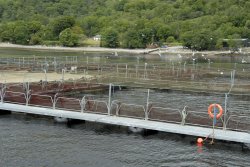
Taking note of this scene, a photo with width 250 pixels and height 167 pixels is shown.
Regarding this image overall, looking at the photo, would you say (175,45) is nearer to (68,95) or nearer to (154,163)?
(68,95)

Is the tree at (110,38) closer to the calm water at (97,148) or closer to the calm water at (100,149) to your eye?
the calm water at (97,148)

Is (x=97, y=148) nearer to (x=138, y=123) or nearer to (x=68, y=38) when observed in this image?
(x=138, y=123)

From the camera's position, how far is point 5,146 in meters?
24.5

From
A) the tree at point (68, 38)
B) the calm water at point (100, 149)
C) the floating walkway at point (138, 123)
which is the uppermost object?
the tree at point (68, 38)

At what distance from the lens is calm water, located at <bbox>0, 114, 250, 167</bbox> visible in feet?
73.0

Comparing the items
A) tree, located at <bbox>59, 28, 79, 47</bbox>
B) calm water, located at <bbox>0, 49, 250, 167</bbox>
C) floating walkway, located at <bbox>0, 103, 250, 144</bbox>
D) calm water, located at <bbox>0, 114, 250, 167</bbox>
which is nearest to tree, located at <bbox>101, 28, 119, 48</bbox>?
tree, located at <bbox>59, 28, 79, 47</bbox>

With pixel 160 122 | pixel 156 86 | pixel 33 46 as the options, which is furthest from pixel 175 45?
pixel 160 122

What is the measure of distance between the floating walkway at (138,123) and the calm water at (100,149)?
2.37ft

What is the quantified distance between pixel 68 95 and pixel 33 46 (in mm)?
158001

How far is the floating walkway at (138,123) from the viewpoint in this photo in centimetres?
2453

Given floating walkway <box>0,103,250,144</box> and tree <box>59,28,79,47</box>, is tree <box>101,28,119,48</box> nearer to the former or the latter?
tree <box>59,28,79,47</box>

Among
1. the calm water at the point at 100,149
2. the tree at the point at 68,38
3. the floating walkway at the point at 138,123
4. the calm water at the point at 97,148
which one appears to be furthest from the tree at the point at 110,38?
the calm water at the point at 100,149

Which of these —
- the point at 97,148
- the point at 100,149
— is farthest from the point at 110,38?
the point at 100,149

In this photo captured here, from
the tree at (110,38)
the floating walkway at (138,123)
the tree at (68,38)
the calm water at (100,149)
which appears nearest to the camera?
the calm water at (100,149)
